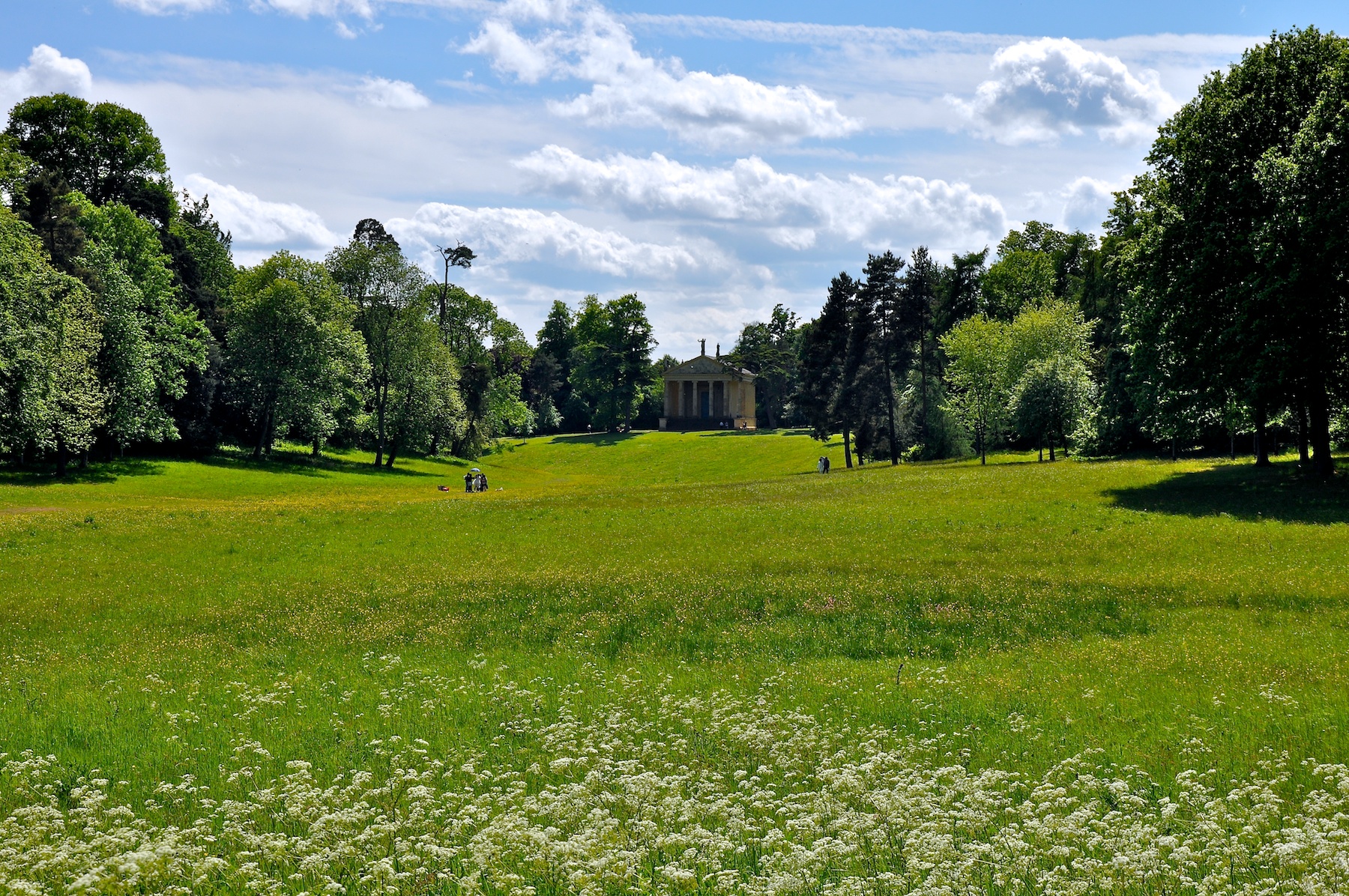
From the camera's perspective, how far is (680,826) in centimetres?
941

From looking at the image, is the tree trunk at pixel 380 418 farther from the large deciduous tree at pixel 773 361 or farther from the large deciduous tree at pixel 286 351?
the large deciduous tree at pixel 773 361

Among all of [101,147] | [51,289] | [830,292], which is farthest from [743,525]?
[101,147]

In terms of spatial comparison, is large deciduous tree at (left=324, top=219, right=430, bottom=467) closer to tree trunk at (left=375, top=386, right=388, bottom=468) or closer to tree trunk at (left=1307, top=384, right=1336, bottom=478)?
tree trunk at (left=375, top=386, right=388, bottom=468)

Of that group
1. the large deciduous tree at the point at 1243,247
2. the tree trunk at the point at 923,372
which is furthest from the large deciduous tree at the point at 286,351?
the large deciduous tree at the point at 1243,247

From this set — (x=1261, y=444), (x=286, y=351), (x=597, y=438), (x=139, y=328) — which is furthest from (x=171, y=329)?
(x=597, y=438)

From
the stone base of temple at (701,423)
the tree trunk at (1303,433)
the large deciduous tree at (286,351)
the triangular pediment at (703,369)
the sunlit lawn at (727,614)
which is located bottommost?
the sunlit lawn at (727,614)

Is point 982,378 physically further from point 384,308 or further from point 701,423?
point 701,423

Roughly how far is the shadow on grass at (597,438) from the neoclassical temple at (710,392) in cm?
2150

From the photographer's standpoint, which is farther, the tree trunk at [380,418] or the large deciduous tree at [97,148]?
the tree trunk at [380,418]

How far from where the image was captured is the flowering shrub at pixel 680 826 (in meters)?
7.73

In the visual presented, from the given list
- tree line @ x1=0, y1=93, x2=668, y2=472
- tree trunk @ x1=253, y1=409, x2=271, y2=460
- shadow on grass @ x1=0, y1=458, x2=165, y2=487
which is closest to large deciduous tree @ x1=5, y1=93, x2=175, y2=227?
tree line @ x1=0, y1=93, x2=668, y2=472

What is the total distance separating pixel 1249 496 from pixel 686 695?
31.7 metres

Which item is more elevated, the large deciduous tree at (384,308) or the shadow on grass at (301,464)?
the large deciduous tree at (384,308)

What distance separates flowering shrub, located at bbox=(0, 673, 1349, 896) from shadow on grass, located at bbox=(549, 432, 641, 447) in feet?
366
